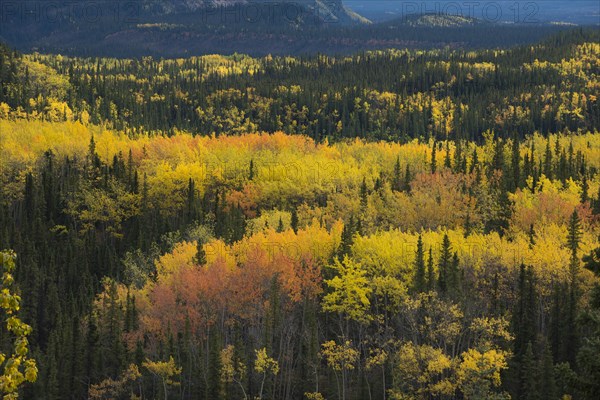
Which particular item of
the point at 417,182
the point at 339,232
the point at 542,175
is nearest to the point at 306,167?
the point at 417,182

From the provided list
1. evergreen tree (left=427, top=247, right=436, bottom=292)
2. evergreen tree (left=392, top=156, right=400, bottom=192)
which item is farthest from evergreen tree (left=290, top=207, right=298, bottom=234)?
evergreen tree (left=427, top=247, right=436, bottom=292)

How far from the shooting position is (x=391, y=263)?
11388cm

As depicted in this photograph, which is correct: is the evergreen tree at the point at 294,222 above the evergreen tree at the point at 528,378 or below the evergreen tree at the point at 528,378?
above

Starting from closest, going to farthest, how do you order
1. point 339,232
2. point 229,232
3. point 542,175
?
point 339,232 → point 229,232 → point 542,175

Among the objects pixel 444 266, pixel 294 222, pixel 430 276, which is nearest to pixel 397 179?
pixel 294 222

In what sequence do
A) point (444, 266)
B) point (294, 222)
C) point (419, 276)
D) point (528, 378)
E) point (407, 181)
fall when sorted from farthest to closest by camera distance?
point (407, 181)
point (294, 222)
point (444, 266)
point (419, 276)
point (528, 378)

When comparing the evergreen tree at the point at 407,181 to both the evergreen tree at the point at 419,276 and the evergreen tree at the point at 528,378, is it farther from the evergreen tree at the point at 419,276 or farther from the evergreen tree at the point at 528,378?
the evergreen tree at the point at 528,378

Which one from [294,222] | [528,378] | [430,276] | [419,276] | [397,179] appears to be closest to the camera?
[528,378]

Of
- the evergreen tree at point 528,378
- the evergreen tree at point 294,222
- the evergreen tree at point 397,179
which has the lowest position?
the evergreen tree at point 528,378

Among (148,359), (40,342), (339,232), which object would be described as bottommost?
(40,342)

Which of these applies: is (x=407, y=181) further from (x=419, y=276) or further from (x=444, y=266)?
(x=419, y=276)

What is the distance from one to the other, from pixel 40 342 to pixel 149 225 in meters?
47.4

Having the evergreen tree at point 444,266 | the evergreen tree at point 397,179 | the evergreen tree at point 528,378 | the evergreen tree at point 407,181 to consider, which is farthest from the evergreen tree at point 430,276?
the evergreen tree at point 397,179

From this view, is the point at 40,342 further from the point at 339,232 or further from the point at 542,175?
the point at 542,175
